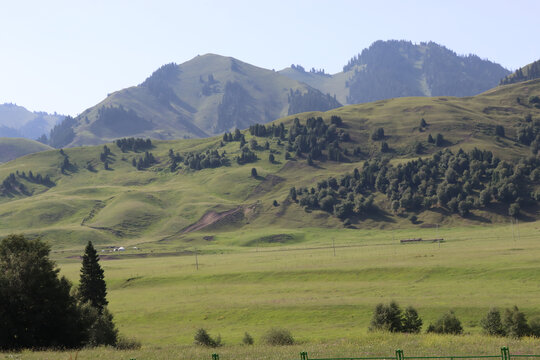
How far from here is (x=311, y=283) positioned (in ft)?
378

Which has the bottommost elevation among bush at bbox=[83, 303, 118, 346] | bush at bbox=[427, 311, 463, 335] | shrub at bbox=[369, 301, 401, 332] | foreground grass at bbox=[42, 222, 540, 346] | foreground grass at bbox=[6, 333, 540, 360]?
foreground grass at bbox=[42, 222, 540, 346]

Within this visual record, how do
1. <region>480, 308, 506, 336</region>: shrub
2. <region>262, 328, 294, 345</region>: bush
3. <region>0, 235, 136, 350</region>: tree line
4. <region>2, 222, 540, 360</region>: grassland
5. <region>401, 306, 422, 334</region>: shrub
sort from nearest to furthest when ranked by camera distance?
<region>2, 222, 540, 360</region>: grassland → <region>0, 235, 136, 350</region>: tree line → <region>262, 328, 294, 345</region>: bush → <region>480, 308, 506, 336</region>: shrub → <region>401, 306, 422, 334</region>: shrub

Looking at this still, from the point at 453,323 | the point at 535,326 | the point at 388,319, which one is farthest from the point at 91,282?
the point at 535,326

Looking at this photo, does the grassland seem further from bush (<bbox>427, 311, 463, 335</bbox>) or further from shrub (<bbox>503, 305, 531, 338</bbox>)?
shrub (<bbox>503, 305, 531, 338</bbox>)

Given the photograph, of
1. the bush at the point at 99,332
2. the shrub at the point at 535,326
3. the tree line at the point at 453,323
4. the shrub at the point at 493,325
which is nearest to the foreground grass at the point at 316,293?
the shrub at the point at 493,325

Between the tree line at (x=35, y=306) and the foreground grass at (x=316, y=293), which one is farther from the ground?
the tree line at (x=35, y=306)

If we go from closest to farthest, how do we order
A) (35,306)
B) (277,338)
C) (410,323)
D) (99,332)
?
(35,306)
(277,338)
(99,332)
(410,323)

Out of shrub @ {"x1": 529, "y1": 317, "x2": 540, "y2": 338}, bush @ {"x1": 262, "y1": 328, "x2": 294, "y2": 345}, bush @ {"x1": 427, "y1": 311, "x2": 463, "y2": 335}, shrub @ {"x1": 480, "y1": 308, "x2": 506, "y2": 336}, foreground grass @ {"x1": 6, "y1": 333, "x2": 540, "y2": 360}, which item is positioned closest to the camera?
foreground grass @ {"x1": 6, "y1": 333, "x2": 540, "y2": 360}

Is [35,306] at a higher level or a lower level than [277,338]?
higher

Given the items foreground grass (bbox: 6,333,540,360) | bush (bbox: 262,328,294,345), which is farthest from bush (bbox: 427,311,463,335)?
foreground grass (bbox: 6,333,540,360)

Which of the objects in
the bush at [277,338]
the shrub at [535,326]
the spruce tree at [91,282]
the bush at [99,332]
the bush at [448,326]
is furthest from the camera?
the spruce tree at [91,282]

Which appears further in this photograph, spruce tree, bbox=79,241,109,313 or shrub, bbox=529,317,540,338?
spruce tree, bbox=79,241,109,313

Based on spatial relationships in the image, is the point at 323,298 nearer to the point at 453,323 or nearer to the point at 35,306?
the point at 453,323

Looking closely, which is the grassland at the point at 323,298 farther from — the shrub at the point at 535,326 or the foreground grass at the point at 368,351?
the shrub at the point at 535,326
